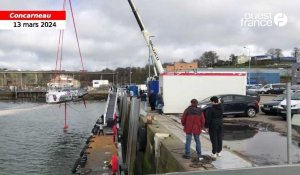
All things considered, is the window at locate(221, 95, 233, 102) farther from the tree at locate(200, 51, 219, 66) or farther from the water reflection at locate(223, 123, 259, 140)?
the tree at locate(200, 51, 219, 66)

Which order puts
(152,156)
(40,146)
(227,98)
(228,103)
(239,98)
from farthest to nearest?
(40,146) → (239,98) → (227,98) → (228,103) → (152,156)

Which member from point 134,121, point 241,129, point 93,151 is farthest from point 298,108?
point 93,151

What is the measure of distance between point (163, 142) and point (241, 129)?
6.98 m

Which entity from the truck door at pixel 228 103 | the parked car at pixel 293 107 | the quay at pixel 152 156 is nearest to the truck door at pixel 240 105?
the truck door at pixel 228 103

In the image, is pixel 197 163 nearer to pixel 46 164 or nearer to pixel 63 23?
pixel 63 23

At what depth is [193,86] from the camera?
26.7 m

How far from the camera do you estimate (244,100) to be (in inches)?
961

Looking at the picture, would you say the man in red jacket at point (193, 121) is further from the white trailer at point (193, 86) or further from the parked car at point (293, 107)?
the white trailer at point (193, 86)

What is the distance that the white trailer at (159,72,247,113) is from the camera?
2639cm

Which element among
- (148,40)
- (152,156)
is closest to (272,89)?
(148,40)

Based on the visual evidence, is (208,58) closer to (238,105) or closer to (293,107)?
(238,105)

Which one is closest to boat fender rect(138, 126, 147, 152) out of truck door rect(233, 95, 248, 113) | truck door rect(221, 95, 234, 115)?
truck door rect(221, 95, 234, 115)

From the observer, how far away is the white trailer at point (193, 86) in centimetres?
2639

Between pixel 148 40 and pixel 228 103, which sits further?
pixel 148 40
